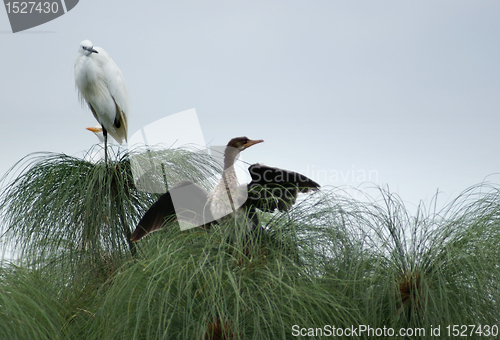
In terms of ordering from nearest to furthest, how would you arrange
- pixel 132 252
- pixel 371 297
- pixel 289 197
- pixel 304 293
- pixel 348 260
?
1. pixel 304 293
2. pixel 371 297
3. pixel 348 260
4. pixel 289 197
5. pixel 132 252

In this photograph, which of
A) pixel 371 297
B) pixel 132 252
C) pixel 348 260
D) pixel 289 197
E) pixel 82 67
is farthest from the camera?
pixel 82 67

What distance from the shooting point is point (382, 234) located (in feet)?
10.3

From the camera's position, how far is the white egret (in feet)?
16.8

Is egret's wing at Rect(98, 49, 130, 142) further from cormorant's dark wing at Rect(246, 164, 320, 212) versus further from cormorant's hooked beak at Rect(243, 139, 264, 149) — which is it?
cormorant's dark wing at Rect(246, 164, 320, 212)

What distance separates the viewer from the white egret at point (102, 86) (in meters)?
5.11

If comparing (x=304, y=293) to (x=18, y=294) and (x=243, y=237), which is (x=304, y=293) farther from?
(x=18, y=294)

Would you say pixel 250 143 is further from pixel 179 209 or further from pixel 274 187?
pixel 179 209

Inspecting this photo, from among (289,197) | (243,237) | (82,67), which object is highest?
(82,67)

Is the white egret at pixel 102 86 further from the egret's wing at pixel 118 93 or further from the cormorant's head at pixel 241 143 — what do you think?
the cormorant's head at pixel 241 143

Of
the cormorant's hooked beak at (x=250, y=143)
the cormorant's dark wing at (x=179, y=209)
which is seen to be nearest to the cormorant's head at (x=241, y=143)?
the cormorant's hooked beak at (x=250, y=143)

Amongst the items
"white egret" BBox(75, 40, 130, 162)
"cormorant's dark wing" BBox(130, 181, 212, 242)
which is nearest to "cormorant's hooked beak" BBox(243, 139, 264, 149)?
"cormorant's dark wing" BBox(130, 181, 212, 242)

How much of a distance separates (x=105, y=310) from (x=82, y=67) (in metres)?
2.94

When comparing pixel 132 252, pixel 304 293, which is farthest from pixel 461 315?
pixel 132 252

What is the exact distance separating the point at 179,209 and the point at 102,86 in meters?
2.44
